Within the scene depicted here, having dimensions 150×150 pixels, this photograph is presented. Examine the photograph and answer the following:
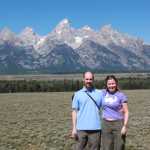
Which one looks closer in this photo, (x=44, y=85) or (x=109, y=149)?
(x=109, y=149)

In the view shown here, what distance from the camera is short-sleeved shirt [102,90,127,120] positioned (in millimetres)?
10172

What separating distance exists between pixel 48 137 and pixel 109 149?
35.2 feet

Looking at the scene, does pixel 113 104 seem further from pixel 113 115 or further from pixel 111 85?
pixel 111 85

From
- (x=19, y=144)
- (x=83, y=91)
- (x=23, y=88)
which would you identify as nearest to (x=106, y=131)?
(x=83, y=91)

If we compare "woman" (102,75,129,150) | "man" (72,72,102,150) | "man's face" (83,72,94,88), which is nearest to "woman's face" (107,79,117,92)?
"woman" (102,75,129,150)

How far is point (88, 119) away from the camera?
9773mm

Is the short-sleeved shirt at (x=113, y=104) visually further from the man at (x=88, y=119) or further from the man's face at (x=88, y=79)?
the man's face at (x=88, y=79)

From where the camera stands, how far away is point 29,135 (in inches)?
842

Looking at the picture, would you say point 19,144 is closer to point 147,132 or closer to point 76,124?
point 147,132

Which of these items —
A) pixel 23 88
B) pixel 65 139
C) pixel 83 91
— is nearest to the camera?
pixel 83 91

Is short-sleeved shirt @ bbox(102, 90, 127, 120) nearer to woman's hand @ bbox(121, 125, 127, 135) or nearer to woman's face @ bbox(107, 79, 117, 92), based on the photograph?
woman's face @ bbox(107, 79, 117, 92)

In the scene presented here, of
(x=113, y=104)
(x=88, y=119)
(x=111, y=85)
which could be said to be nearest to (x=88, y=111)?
(x=88, y=119)

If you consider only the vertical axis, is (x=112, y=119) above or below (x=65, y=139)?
above

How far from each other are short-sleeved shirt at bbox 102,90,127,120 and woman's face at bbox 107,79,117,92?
0.37ft
